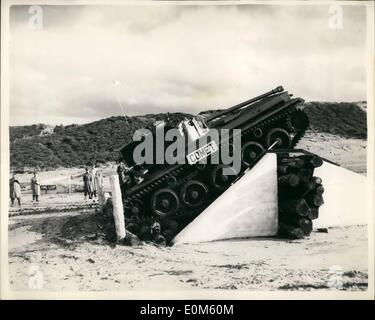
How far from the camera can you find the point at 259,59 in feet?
34.8

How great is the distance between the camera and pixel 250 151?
37.3ft

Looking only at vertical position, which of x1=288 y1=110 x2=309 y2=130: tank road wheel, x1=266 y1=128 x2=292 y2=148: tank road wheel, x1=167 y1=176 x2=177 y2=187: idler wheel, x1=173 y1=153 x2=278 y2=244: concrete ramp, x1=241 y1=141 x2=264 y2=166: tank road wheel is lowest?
x1=173 y1=153 x2=278 y2=244: concrete ramp

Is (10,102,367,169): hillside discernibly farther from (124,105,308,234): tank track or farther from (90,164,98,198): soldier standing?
(124,105,308,234): tank track

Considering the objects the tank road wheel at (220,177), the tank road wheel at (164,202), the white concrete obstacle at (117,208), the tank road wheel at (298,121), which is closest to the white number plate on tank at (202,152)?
the tank road wheel at (220,177)

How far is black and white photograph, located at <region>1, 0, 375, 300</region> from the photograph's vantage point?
1004 centimetres

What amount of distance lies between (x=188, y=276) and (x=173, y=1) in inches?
185

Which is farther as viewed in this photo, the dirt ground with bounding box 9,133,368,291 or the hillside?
the hillside

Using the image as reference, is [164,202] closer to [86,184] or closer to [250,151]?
[250,151]

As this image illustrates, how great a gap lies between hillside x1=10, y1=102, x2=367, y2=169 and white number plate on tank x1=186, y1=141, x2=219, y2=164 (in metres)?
0.73

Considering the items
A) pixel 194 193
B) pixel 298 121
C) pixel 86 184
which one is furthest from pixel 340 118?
pixel 86 184

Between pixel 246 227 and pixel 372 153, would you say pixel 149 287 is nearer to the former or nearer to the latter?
pixel 246 227

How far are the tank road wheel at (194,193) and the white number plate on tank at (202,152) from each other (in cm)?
43

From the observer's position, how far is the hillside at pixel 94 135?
10861 mm

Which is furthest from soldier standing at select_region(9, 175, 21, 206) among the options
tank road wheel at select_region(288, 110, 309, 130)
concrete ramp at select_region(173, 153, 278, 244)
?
tank road wheel at select_region(288, 110, 309, 130)
